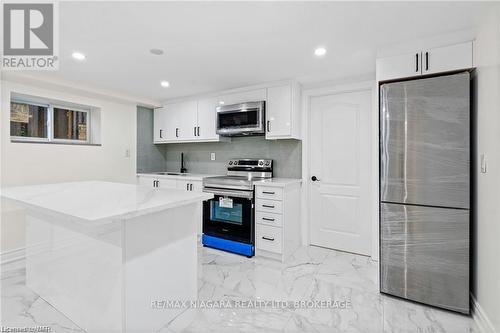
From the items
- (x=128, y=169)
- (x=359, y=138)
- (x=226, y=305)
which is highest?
(x=359, y=138)

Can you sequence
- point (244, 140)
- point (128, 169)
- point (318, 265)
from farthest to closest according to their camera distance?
1. point (128, 169)
2. point (244, 140)
3. point (318, 265)

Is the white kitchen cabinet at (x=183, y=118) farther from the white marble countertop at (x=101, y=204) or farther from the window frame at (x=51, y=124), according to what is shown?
the white marble countertop at (x=101, y=204)

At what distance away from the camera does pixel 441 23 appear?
1.83m

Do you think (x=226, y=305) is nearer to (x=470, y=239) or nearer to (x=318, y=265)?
(x=318, y=265)

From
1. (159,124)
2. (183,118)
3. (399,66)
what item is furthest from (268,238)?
(159,124)

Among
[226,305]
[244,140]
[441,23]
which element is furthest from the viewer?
[244,140]

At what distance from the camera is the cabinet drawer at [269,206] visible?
2885mm

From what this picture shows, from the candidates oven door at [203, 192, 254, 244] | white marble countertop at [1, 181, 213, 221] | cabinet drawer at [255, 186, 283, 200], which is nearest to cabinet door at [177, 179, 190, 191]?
oven door at [203, 192, 254, 244]

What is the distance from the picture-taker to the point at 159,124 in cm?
441

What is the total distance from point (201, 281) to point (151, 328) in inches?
33.7

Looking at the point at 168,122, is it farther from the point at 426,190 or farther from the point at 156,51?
the point at 426,190

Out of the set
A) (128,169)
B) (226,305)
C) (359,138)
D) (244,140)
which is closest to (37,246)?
(226,305)

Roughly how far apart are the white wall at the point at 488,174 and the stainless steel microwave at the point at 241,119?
206 centimetres

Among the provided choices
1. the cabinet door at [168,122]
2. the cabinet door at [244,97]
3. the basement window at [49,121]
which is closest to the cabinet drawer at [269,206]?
the cabinet door at [244,97]
